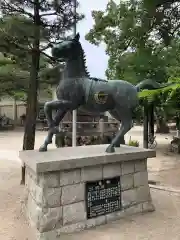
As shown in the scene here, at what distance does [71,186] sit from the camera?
3266mm

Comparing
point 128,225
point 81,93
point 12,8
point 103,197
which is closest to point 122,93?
point 81,93

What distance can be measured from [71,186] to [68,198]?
0.48 ft

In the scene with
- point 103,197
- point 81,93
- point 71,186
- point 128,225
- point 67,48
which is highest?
point 67,48

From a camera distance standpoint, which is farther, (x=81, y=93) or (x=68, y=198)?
(x=81, y=93)

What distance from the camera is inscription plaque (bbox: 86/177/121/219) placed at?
11.2ft

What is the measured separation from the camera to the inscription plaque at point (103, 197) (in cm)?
340

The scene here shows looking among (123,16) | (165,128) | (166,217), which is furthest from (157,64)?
(165,128)

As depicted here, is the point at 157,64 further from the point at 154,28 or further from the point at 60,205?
the point at 60,205

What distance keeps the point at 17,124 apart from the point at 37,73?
2027 centimetres

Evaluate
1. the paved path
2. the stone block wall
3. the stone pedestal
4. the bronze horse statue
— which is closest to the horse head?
the bronze horse statue

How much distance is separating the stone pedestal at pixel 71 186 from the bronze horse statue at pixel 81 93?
0.31m

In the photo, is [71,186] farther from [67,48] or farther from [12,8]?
[12,8]

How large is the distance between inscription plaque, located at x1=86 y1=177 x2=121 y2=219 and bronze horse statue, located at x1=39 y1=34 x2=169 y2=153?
45 cm

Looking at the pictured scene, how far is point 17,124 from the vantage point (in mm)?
24859
